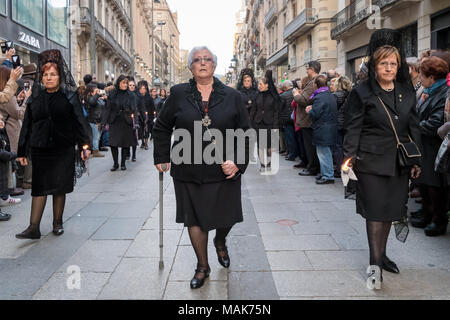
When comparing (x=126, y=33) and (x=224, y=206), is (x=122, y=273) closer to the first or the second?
(x=224, y=206)

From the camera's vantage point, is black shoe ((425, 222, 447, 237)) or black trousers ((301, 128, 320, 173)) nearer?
black shoe ((425, 222, 447, 237))

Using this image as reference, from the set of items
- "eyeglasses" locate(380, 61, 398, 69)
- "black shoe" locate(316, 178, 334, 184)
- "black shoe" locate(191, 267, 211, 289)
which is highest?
"eyeglasses" locate(380, 61, 398, 69)

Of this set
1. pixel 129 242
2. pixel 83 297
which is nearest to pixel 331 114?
pixel 129 242

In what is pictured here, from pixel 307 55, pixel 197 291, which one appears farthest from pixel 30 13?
pixel 197 291

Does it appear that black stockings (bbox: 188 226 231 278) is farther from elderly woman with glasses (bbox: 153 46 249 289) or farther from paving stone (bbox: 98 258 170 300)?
paving stone (bbox: 98 258 170 300)

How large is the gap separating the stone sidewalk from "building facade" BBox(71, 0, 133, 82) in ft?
49.7

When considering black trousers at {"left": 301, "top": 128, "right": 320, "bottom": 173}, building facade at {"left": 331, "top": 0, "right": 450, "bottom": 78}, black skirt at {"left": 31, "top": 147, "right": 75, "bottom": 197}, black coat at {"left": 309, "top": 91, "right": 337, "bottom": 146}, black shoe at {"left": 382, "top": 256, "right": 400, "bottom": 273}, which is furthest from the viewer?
building facade at {"left": 331, "top": 0, "right": 450, "bottom": 78}

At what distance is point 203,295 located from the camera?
136 inches

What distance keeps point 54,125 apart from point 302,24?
2587 centimetres

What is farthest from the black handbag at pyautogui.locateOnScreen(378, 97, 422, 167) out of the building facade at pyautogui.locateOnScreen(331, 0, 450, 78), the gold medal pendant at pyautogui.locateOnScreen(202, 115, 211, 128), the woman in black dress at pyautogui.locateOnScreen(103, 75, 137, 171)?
the building facade at pyautogui.locateOnScreen(331, 0, 450, 78)

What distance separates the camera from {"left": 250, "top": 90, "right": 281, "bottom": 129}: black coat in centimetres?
978

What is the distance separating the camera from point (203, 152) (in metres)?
3.59

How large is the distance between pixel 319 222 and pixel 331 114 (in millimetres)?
3165

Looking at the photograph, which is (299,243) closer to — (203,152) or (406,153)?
(406,153)
